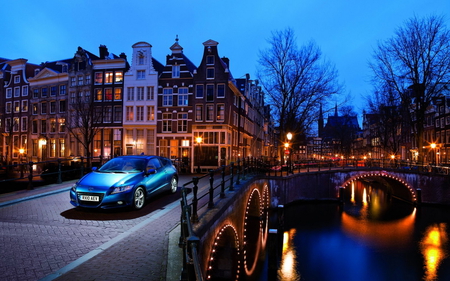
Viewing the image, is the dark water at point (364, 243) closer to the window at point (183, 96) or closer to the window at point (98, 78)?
the window at point (183, 96)

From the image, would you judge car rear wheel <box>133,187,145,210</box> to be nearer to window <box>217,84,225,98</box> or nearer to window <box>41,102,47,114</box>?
window <box>217,84,225,98</box>


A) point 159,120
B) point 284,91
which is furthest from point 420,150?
point 159,120

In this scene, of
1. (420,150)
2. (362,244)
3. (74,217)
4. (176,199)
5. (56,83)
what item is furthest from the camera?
(56,83)

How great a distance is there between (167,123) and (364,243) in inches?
895

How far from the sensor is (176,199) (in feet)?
37.6

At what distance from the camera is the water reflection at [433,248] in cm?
1508

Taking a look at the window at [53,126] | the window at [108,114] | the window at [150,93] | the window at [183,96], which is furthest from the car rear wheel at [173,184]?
the window at [53,126]

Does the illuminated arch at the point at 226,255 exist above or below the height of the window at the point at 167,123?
below

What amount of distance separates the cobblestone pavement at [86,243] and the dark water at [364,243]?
8.14 meters

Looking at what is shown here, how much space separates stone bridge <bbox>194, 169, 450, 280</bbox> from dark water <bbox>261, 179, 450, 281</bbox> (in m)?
1.26

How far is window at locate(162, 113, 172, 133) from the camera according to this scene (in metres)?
35.0

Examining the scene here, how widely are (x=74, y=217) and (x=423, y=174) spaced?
30.7 metres

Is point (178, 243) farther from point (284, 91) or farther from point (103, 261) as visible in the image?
point (284, 91)

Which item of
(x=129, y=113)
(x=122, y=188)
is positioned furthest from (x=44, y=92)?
(x=122, y=188)
